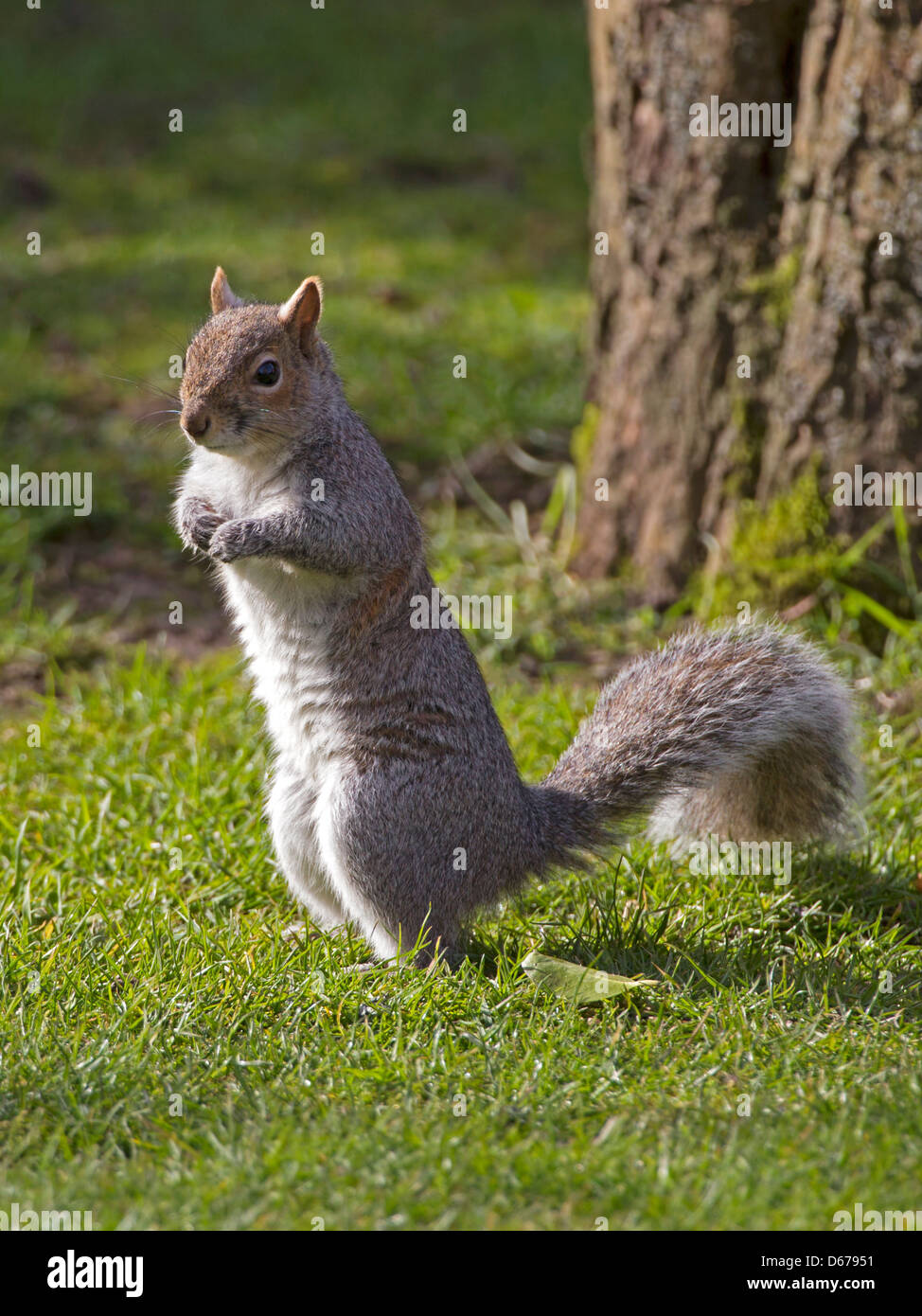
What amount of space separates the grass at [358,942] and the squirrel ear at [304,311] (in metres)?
1.18

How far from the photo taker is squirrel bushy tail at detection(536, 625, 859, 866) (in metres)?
3.04

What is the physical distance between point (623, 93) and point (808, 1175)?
324cm

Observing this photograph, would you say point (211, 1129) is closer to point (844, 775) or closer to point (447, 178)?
point (844, 775)

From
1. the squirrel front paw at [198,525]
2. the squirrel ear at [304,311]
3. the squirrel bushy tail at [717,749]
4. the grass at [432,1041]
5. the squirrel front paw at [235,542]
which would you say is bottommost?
the grass at [432,1041]

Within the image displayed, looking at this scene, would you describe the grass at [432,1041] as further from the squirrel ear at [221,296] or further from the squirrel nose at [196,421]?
the squirrel ear at [221,296]

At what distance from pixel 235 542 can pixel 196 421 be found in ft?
0.83

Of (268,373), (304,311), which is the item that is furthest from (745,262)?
(268,373)

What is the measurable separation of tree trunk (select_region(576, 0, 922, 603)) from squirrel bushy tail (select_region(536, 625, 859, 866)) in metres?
1.10

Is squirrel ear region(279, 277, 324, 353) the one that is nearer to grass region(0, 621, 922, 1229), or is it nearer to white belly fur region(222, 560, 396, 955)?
white belly fur region(222, 560, 396, 955)

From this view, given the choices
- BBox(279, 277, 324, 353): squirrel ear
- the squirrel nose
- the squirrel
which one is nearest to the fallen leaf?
the squirrel

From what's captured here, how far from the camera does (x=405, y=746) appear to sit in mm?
2990

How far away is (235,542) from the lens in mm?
2961

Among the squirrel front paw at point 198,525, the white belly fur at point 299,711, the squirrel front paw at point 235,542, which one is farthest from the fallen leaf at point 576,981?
the squirrel front paw at point 198,525

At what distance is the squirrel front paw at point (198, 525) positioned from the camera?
10.3 ft
